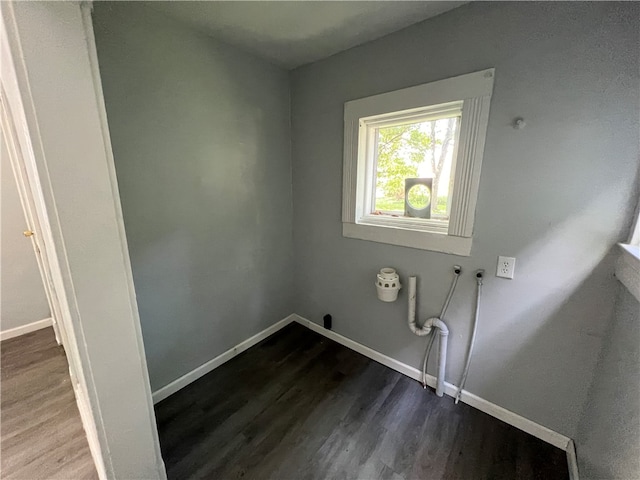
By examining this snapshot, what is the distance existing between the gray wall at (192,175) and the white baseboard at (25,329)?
1.87 meters

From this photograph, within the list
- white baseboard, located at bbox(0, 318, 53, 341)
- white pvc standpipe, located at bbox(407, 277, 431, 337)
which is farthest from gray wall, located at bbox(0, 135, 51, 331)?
white pvc standpipe, located at bbox(407, 277, 431, 337)

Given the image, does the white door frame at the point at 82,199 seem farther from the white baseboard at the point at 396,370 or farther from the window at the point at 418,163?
the window at the point at 418,163

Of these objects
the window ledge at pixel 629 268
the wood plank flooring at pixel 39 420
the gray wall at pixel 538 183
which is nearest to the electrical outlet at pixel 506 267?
the gray wall at pixel 538 183

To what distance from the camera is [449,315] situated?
1712 mm

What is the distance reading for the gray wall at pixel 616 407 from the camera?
0.91 m

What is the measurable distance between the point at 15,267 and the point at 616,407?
4.32m

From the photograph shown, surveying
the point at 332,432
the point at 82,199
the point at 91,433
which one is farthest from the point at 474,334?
the point at 91,433

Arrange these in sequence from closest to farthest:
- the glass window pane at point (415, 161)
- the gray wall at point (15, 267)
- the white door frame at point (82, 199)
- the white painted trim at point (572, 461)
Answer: the white door frame at point (82, 199), the white painted trim at point (572, 461), the glass window pane at point (415, 161), the gray wall at point (15, 267)

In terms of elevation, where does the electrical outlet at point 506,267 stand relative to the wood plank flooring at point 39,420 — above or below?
above

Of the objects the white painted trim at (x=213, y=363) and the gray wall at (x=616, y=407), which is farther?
the white painted trim at (x=213, y=363)

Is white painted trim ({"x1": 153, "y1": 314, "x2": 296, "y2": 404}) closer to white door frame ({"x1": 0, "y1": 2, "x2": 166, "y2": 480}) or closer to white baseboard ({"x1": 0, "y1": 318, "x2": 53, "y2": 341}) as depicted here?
white door frame ({"x1": 0, "y1": 2, "x2": 166, "y2": 480})

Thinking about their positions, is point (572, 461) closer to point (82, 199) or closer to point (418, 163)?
point (418, 163)

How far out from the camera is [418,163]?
1800 mm

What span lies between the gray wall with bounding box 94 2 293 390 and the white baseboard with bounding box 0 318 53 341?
187 centimetres
